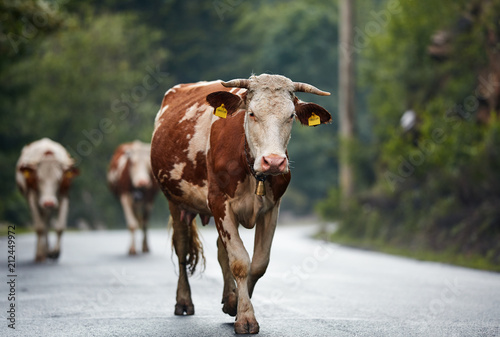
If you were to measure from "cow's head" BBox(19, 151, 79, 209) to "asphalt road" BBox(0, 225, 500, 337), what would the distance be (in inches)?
45.5

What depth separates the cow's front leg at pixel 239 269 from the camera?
7.38 meters

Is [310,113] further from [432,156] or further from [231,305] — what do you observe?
[432,156]

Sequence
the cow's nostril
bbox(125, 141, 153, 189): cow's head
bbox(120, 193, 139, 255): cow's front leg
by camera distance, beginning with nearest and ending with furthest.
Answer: the cow's nostril → bbox(120, 193, 139, 255): cow's front leg → bbox(125, 141, 153, 189): cow's head

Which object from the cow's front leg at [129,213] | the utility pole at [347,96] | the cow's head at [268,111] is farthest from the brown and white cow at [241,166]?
the utility pole at [347,96]

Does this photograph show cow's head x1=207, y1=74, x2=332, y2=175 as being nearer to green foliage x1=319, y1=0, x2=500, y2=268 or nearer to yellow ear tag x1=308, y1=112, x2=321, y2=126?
yellow ear tag x1=308, y1=112, x2=321, y2=126

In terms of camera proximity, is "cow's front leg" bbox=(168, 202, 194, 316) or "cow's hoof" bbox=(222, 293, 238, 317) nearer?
"cow's hoof" bbox=(222, 293, 238, 317)

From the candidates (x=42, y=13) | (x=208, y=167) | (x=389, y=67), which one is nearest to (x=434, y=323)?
(x=208, y=167)

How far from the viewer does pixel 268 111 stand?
25.1ft

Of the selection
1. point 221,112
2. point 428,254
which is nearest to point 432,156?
point 428,254

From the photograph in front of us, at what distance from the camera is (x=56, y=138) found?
40.6 m

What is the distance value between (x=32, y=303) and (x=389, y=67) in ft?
75.5

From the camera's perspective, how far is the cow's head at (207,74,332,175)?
24.6ft

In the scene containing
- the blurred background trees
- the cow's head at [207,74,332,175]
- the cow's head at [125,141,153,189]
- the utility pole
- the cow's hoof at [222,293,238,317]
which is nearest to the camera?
the cow's head at [207,74,332,175]

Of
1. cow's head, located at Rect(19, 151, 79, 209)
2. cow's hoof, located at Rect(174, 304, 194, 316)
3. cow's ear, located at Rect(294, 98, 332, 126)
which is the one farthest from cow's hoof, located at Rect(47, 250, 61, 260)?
cow's ear, located at Rect(294, 98, 332, 126)
